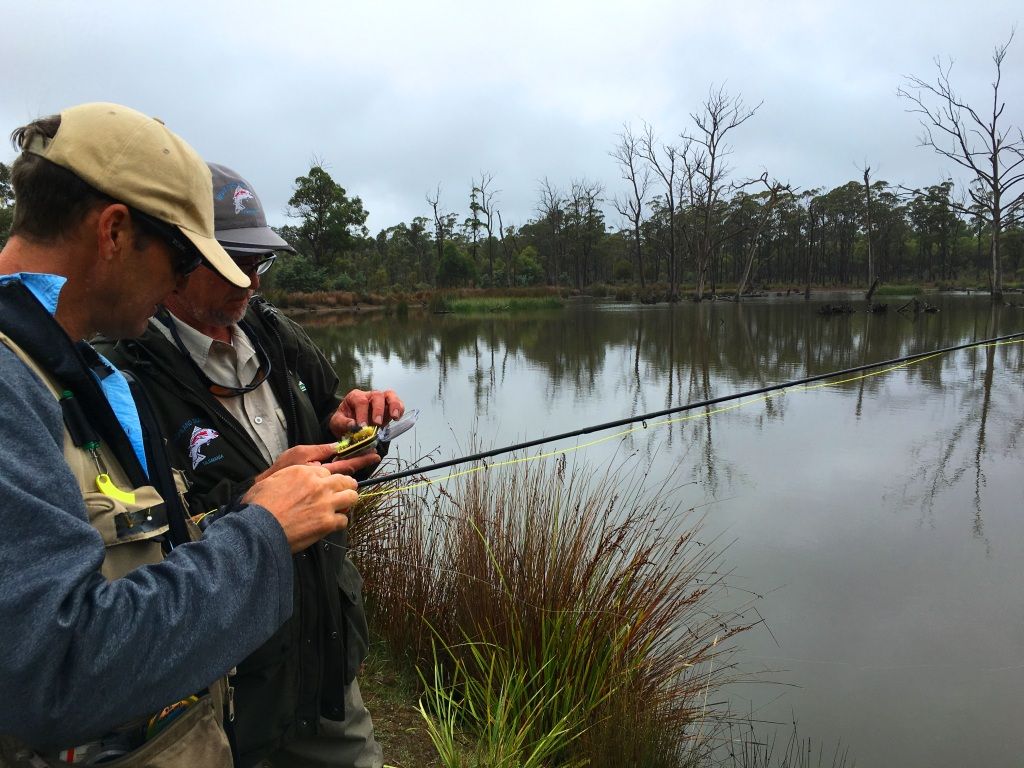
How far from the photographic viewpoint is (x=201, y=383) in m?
1.61

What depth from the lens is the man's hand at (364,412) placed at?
1930 millimetres

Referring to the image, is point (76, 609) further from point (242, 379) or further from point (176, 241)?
point (242, 379)

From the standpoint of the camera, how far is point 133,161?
900mm

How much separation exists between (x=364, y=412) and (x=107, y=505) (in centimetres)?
107

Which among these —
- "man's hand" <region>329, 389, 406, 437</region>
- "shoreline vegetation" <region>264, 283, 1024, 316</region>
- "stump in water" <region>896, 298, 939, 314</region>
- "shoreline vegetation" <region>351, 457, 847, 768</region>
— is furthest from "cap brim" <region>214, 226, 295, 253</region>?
"shoreline vegetation" <region>264, 283, 1024, 316</region>

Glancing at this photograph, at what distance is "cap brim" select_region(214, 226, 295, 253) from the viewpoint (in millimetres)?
1682

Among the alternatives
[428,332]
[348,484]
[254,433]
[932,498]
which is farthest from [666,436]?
[428,332]

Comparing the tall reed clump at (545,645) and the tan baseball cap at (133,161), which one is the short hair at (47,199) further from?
the tall reed clump at (545,645)

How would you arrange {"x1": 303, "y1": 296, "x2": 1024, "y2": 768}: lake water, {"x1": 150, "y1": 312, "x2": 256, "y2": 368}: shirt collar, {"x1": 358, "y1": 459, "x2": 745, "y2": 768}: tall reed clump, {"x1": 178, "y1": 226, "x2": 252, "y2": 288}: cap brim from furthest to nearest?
1. {"x1": 303, "y1": 296, "x2": 1024, "y2": 768}: lake water
2. {"x1": 358, "y1": 459, "x2": 745, "y2": 768}: tall reed clump
3. {"x1": 150, "y1": 312, "x2": 256, "y2": 368}: shirt collar
4. {"x1": 178, "y1": 226, "x2": 252, "y2": 288}: cap brim

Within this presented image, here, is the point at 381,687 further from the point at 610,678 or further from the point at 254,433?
the point at 254,433

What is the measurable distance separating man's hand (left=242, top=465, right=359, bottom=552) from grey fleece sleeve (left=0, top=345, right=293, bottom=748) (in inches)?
4.1

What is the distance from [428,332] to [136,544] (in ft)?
63.4

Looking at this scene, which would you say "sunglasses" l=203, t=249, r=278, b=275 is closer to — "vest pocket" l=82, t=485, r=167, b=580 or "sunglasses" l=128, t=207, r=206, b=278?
"sunglasses" l=128, t=207, r=206, b=278

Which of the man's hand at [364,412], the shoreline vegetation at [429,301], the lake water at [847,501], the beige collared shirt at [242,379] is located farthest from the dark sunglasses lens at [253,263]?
the shoreline vegetation at [429,301]
